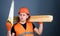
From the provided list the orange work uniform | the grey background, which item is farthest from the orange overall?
the grey background

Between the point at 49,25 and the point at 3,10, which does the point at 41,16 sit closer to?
the point at 49,25

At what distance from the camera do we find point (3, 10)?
1239 millimetres

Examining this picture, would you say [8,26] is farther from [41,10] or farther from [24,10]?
[41,10]

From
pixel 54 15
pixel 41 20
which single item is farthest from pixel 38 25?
pixel 54 15

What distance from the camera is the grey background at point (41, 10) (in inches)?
45.8

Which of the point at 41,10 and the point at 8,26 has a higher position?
the point at 41,10

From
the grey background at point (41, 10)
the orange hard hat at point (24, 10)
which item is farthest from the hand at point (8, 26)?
the orange hard hat at point (24, 10)

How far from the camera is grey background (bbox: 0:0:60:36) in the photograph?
3.82ft

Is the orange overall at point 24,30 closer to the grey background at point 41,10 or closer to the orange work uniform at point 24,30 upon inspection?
the orange work uniform at point 24,30

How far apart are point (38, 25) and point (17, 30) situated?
7.3 inches

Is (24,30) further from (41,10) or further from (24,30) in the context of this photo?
(41,10)

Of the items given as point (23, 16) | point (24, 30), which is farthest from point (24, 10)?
point (24, 30)

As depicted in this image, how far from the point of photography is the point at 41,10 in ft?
3.90

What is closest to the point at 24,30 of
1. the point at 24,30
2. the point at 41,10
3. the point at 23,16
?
the point at 24,30
